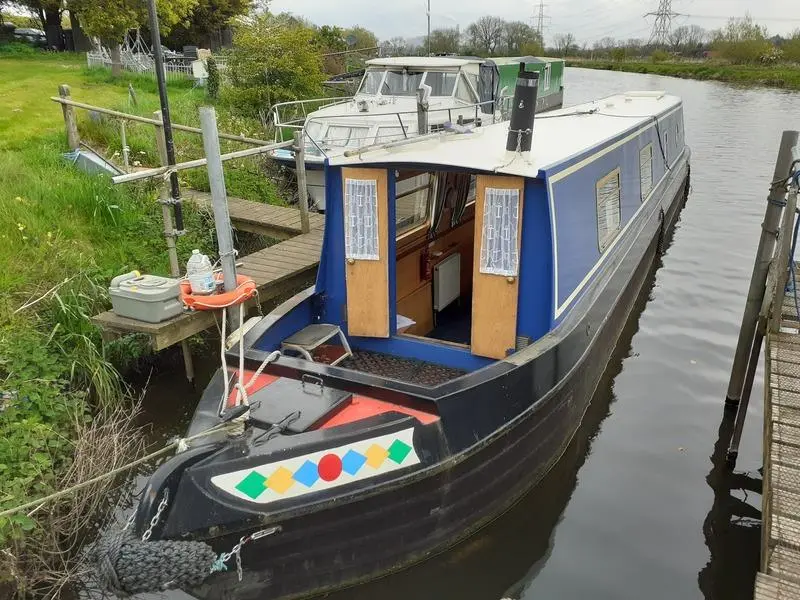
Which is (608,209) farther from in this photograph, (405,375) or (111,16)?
(111,16)

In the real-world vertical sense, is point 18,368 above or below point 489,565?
above

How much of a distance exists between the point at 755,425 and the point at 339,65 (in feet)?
74.1

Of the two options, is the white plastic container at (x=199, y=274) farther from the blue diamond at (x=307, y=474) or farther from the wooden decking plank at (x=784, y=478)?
the wooden decking plank at (x=784, y=478)

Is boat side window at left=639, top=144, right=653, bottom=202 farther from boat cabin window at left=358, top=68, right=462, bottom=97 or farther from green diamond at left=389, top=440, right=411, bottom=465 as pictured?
green diamond at left=389, top=440, right=411, bottom=465

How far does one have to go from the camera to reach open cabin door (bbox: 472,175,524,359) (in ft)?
14.4

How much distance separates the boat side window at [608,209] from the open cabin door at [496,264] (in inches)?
68.8

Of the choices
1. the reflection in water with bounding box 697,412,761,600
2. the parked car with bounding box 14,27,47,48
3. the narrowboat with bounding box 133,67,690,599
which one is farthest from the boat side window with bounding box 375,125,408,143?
the parked car with bounding box 14,27,47,48

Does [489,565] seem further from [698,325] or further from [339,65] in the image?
[339,65]

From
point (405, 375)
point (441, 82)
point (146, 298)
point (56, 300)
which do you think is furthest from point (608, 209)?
point (441, 82)

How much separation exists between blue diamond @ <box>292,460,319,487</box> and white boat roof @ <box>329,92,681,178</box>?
7.15ft

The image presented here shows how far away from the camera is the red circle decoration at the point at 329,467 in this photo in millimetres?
3494

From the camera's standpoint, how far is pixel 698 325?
27.1 ft

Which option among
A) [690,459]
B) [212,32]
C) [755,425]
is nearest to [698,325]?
[755,425]

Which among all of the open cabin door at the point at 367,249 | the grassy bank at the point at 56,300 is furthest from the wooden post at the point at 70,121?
the open cabin door at the point at 367,249
